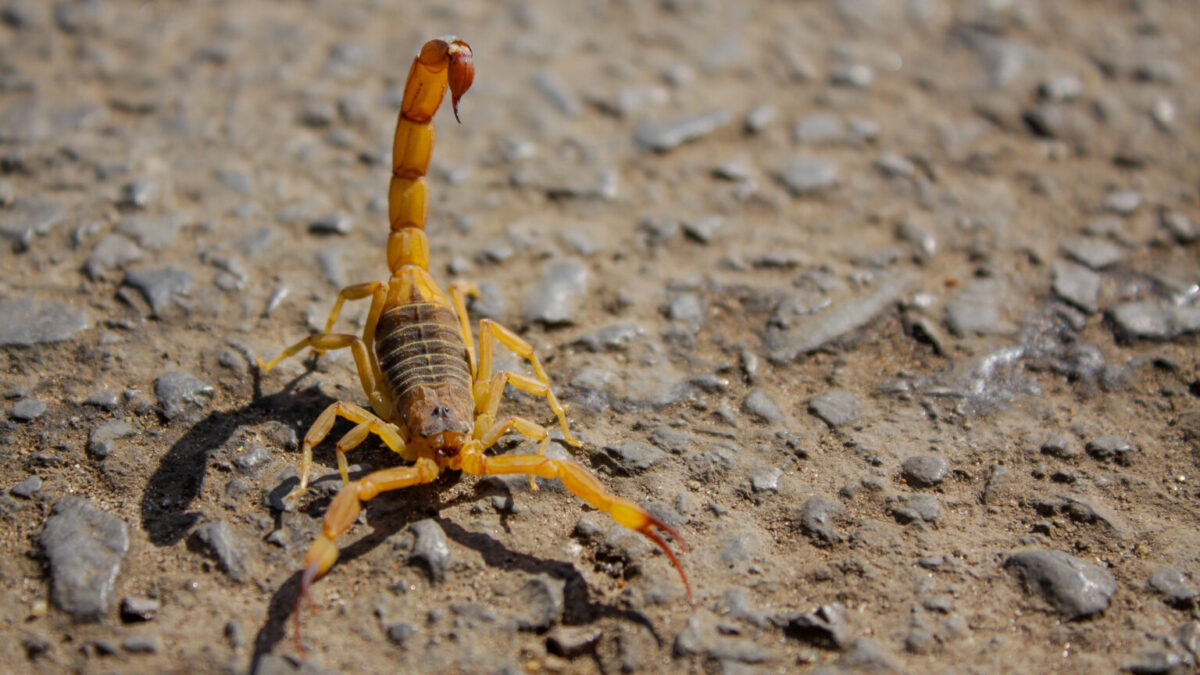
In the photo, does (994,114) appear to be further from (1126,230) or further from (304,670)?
(304,670)

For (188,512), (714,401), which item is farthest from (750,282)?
(188,512)

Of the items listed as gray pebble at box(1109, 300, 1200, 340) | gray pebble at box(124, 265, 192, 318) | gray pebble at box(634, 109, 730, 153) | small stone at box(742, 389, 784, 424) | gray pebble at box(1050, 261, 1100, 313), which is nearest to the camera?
small stone at box(742, 389, 784, 424)

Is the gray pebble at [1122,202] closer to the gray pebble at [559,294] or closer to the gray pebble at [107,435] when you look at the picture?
the gray pebble at [559,294]

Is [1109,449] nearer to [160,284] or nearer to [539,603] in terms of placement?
[539,603]

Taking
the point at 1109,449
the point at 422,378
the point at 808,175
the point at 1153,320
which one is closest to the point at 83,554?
the point at 422,378

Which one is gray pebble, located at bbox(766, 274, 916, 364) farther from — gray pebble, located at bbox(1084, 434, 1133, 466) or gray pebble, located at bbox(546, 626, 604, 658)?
gray pebble, located at bbox(546, 626, 604, 658)

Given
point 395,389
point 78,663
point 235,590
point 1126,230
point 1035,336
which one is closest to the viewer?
point 78,663

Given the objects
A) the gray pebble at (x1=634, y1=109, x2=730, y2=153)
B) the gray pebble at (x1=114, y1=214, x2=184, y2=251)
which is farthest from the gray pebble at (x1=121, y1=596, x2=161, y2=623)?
the gray pebble at (x1=634, y1=109, x2=730, y2=153)
